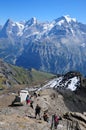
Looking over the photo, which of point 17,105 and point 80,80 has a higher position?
point 80,80

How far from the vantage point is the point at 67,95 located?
92438 mm

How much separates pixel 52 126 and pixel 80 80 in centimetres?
9118

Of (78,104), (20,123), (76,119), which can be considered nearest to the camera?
(20,123)

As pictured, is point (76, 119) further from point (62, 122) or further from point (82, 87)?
point (82, 87)

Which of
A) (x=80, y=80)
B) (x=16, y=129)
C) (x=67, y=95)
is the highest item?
(x=80, y=80)

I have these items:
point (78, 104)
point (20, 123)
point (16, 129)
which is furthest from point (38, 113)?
point (78, 104)

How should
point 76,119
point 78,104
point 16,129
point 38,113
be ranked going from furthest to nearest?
1. point 78,104
2. point 76,119
3. point 38,113
4. point 16,129

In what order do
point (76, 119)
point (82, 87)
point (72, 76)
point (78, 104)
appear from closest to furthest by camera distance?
point (76, 119) → point (78, 104) → point (82, 87) → point (72, 76)

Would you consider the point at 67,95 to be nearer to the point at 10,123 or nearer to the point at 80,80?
the point at 80,80

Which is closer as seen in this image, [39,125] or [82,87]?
[39,125]

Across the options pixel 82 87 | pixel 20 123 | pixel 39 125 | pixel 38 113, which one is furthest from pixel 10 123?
pixel 82 87

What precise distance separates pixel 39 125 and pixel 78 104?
166ft

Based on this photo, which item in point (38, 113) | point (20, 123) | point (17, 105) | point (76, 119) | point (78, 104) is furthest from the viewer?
point (78, 104)

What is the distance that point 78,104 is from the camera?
90250 mm
